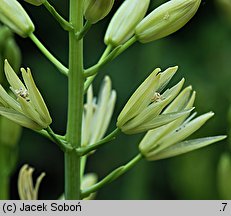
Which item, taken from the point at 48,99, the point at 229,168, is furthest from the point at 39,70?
the point at 229,168

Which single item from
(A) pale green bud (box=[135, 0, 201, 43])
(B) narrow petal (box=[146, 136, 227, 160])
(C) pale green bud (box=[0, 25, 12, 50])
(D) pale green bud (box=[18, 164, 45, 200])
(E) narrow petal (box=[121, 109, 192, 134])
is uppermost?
(C) pale green bud (box=[0, 25, 12, 50])

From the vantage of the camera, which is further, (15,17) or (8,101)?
(15,17)

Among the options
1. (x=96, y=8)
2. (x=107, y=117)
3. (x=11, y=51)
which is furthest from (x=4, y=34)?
(x=96, y=8)

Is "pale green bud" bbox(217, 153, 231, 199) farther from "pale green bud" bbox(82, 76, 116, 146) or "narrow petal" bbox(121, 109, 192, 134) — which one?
"narrow petal" bbox(121, 109, 192, 134)

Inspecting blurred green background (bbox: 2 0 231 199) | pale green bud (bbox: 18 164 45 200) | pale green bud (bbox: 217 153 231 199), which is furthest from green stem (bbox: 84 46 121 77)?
blurred green background (bbox: 2 0 231 199)

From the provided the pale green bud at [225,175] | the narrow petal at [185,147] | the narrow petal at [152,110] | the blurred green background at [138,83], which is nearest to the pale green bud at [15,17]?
the narrow petal at [152,110]

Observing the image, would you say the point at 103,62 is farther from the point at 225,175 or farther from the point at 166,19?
the point at 225,175

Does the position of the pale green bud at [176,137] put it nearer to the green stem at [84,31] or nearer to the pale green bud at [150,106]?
the pale green bud at [150,106]

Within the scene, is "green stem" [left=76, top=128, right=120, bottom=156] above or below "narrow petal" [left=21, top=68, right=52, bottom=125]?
below
